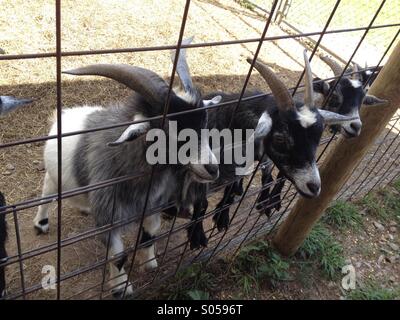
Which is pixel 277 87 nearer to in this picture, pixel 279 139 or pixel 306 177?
pixel 279 139

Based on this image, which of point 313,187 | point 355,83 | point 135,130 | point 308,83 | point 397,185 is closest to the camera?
point 135,130

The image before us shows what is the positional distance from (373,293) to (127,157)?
7.56 ft

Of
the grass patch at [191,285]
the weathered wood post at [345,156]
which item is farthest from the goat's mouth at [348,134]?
the grass patch at [191,285]

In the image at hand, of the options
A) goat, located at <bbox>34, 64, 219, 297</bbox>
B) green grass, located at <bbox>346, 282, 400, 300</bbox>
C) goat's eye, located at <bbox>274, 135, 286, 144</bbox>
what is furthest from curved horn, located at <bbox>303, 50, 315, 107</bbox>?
green grass, located at <bbox>346, 282, 400, 300</bbox>

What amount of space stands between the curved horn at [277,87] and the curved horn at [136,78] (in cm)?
52

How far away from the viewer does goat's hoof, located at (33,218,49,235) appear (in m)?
2.89

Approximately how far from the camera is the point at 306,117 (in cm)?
219

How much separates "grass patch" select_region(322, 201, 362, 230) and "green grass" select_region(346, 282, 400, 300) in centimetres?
63

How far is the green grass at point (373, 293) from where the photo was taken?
295cm

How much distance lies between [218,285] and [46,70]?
3156mm

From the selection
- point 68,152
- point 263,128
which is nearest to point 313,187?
point 263,128

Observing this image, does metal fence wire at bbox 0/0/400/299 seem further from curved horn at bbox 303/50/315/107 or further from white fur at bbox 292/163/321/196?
white fur at bbox 292/163/321/196
